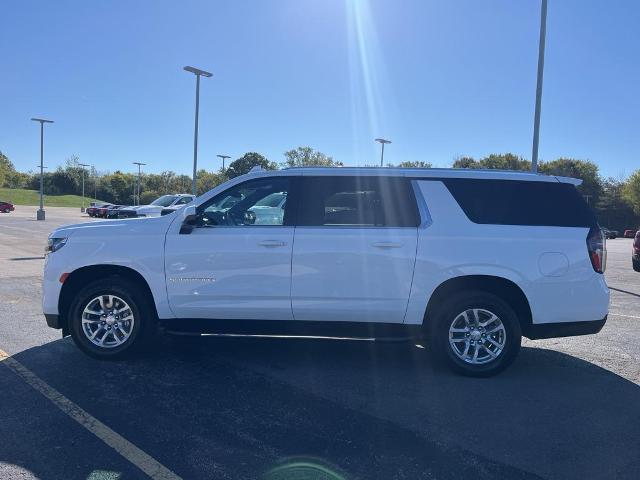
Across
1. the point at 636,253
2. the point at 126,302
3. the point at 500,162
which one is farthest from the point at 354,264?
the point at 500,162

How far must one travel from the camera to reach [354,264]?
509 cm

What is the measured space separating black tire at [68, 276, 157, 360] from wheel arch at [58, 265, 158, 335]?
0.05 metres

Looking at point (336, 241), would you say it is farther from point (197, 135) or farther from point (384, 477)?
point (197, 135)

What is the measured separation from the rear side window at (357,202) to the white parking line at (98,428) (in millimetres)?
2444

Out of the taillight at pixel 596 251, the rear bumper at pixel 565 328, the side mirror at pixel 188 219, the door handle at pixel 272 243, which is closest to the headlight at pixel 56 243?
the side mirror at pixel 188 219

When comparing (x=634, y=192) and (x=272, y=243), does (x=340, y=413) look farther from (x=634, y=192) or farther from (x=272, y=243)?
(x=634, y=192)

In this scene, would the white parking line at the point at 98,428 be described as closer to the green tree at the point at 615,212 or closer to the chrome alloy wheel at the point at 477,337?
the chrome alloy wheel at the point at 477,337

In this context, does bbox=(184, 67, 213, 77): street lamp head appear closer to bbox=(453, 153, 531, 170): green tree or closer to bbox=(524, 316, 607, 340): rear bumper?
bbox=(524, 316, 607, 340): rear bumper

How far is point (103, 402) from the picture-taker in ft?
14.4

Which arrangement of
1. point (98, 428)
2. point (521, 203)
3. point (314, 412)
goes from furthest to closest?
point (521, 203), point (314, 412), point (98, 428)

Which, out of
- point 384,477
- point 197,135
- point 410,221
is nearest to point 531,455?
point 384,477

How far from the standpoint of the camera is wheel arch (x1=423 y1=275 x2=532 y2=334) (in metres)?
5.18

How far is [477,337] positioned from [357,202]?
5.71 feet

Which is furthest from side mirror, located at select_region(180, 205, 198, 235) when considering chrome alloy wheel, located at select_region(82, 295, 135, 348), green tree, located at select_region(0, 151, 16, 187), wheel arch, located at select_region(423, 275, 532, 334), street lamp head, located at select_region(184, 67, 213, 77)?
green tree, located at select_region(0, 151, 16, 187)
